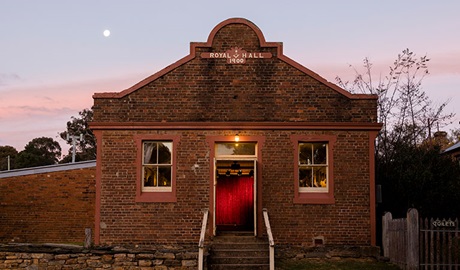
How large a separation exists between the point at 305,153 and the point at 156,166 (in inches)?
173

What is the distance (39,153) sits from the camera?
249ft

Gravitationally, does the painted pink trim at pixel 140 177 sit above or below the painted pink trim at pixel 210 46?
below

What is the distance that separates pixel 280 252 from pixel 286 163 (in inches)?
100

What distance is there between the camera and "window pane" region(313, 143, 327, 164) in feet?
59.9

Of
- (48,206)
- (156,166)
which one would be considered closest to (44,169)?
(48,206)

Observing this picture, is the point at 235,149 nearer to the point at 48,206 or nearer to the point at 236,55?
the point at 236,55

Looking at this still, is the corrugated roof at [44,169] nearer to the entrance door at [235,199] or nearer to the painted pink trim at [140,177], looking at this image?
the entrance door at [235,199]

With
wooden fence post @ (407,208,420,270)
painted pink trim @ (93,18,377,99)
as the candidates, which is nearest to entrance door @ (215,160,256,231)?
painted pink trim @ (93,18,377,99)

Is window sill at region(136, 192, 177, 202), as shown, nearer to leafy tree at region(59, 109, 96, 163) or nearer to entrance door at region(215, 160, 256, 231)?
entrance door at region(215, 160, 256, 231)

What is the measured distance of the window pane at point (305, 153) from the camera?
18203 millimetres

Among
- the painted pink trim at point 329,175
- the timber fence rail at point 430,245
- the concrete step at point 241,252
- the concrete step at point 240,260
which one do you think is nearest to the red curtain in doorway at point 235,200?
the painted pink trim at point 329,175

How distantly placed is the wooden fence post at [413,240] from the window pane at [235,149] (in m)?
5.01

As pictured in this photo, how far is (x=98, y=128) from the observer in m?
18.0

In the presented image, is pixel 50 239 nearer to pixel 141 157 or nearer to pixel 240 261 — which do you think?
pixel 141 157
